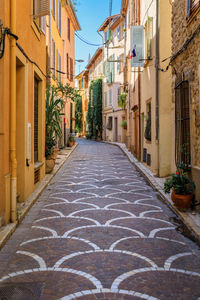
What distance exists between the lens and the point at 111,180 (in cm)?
1036

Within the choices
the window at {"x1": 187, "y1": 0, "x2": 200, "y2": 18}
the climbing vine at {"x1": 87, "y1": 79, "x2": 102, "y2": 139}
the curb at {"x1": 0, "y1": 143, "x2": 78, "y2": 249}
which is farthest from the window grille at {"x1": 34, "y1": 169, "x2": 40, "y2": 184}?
the climbing vine at {"x1": 87, "y1": 79, "x2": 102, "y2": 139}

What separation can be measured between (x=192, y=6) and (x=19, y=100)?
4.14m

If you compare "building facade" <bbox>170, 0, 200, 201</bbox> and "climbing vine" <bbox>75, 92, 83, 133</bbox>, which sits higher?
"climbing vine" <bbox>75, 92, 83, 133</bbox>

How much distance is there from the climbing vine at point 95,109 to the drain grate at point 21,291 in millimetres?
36489

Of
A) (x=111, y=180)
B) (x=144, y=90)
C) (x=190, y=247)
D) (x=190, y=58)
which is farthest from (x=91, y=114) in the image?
(x=190, y=247)

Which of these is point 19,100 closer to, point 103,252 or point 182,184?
point 182,184

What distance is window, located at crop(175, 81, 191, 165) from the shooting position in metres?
7.48

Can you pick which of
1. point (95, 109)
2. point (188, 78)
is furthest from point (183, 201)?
point (95, 109)

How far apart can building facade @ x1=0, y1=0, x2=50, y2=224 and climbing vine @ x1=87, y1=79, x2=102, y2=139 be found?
29.8 metres

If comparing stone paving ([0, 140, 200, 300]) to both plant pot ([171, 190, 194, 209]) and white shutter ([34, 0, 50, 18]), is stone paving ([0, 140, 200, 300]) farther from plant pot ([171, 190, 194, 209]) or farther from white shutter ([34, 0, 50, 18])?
white shutter ([34, 0, 50, 18])

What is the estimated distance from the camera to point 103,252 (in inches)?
169

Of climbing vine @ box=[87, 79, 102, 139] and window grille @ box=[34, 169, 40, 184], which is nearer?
window grille @ box=[34, 169, 40, 184]

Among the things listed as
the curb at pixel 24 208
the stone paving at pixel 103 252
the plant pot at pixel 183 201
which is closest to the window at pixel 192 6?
the plant pot at pixel 183 201

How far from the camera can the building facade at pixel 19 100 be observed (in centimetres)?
533
